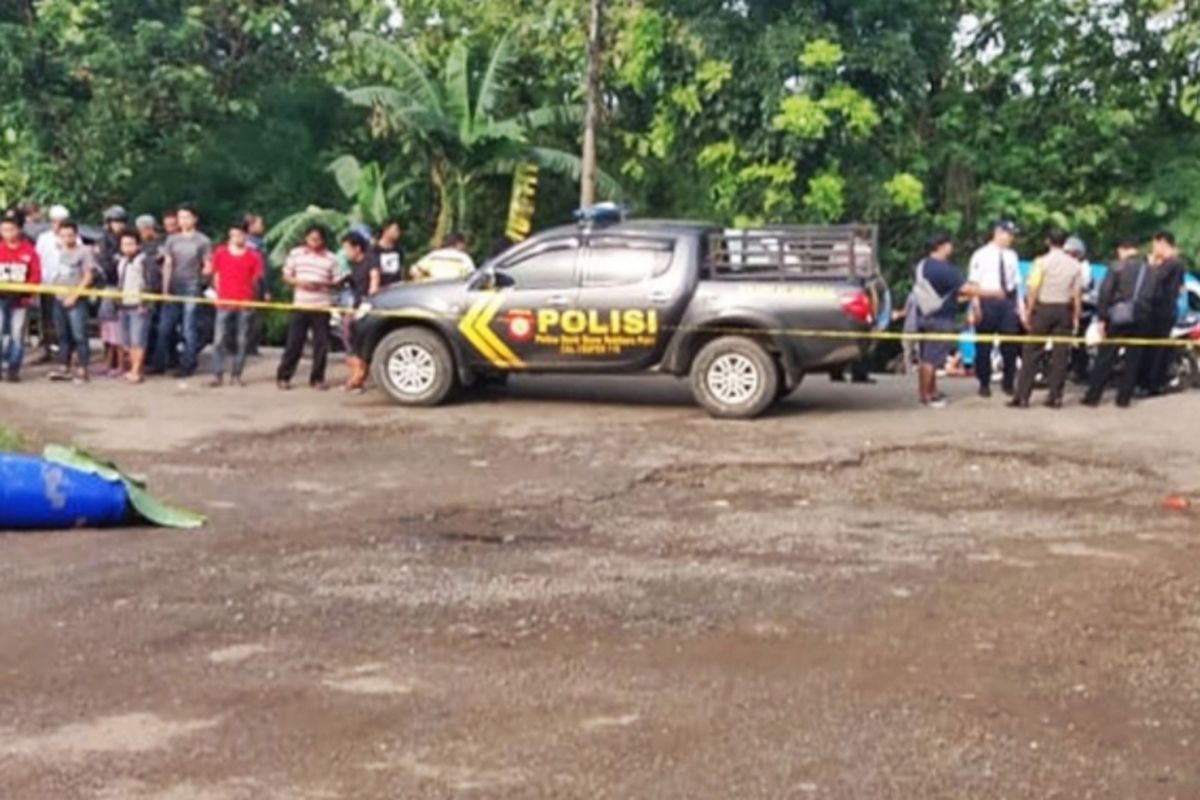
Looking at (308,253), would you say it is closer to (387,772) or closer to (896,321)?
(896,321)

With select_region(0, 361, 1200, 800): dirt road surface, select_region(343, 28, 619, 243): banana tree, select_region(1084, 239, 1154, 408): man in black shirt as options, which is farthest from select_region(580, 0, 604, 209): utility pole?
select_region(0, 361, 1200, 800): dirt road surface

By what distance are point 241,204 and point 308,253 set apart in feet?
36.8

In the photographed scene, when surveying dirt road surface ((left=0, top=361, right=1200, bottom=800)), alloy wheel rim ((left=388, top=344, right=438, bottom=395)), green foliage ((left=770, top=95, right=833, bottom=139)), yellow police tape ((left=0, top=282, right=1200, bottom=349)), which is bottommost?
dirt road surface ((left=0, top=361, right=1200, bottom=800))

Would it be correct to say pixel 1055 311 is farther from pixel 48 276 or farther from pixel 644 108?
pixel 644 108

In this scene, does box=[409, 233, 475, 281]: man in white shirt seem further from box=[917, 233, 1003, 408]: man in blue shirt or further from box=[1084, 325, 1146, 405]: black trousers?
box=[1084, 325, 1146, 405]: black trousers

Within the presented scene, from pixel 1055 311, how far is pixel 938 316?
3.20 ft

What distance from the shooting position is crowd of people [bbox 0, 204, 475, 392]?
17.1 m

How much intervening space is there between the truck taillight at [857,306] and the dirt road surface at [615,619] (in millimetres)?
927

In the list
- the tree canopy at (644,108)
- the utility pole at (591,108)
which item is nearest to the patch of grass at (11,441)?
the tree canopy at (644,108)

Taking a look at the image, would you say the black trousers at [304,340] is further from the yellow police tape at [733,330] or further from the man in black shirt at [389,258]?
the man in black shirt at [389,258]

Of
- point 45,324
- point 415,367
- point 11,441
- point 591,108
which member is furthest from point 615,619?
point 591,108

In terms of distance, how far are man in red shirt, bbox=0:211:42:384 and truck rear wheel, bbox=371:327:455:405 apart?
3.36 meters

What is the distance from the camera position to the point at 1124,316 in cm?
1630

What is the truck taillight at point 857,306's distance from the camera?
1518 cm
